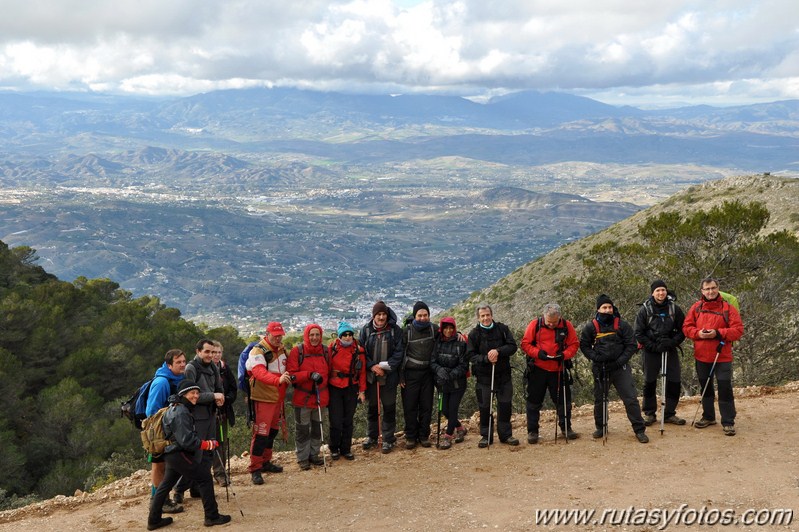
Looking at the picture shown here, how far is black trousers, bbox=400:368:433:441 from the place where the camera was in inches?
378

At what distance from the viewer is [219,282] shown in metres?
179

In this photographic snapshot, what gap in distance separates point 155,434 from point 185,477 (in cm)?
62

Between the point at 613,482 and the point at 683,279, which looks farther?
the point at 683,279

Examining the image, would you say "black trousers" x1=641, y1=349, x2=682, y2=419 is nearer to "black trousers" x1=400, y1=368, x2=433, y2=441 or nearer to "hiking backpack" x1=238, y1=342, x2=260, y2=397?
"black trousers" x1=400, y1=368, x2=433, y2=441

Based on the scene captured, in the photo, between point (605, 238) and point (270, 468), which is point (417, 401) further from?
point (605, 238)

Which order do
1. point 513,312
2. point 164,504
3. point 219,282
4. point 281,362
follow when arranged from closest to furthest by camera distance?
1. point 164,504
2. point 281,362
3. point 513,312
4. point 219,282

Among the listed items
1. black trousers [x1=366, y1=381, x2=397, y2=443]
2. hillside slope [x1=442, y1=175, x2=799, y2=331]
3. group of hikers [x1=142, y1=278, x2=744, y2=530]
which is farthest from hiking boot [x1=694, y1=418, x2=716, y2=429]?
hillside slope [x1=442, y1=175, x2=799, y2=331]

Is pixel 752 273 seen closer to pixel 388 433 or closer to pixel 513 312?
pixel 388 433

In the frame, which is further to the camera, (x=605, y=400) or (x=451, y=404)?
(x=451, y=404)

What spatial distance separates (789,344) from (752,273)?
7.59 ft

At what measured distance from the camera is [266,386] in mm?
8727

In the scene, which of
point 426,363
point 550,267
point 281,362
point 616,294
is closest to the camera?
point 281,362

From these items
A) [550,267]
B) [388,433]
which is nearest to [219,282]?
[550,267]

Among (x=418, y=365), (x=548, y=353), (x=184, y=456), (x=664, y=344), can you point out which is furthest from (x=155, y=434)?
(x=664, y=344)
